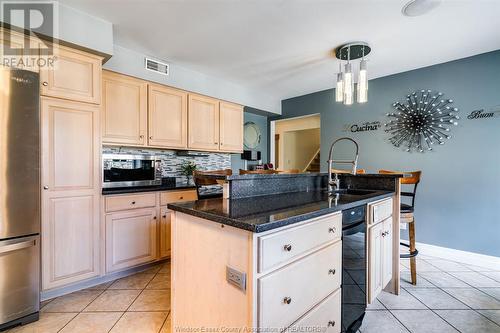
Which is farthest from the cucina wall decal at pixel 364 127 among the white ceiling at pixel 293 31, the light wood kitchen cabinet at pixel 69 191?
the light wood kitchen cabinet at pixel 69 191

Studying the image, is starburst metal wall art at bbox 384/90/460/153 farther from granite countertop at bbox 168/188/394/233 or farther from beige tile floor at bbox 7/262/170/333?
beige tile floor at bbox 7/262/170/333

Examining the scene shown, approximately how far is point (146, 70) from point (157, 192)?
150 cm

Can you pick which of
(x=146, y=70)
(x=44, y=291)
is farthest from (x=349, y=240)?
(x=146, y=70)

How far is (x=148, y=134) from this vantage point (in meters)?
2.79

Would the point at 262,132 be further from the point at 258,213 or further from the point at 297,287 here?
the point at 297,287

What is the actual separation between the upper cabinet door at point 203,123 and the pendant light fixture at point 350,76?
1.77m

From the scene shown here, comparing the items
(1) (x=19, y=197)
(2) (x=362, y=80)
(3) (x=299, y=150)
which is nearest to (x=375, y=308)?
(2) (x=362, y=80)

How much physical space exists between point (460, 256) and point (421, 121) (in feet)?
5.70

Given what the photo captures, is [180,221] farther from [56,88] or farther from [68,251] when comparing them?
[56,88]

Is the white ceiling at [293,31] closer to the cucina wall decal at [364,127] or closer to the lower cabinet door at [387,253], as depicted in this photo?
the cucina wall decal at [364,127]

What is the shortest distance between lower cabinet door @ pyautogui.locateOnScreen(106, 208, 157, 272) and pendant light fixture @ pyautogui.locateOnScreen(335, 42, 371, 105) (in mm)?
2371

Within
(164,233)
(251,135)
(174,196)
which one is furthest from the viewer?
(251,135)

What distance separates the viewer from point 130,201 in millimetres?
2355

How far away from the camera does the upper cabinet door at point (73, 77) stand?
1920mm
